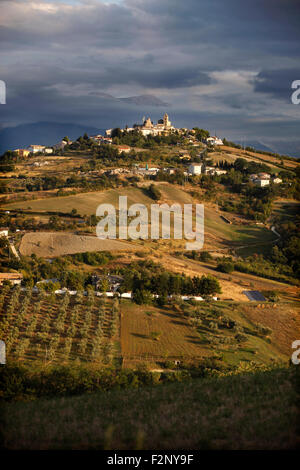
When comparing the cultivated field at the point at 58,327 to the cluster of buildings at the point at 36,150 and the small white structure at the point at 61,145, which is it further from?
the cluster of buildings at the point at 36,150

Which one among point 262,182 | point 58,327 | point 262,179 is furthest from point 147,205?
point 58,327

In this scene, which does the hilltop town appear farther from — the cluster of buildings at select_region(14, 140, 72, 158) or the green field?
the cluster of buildings at select_region(14, 140, 72, 158)

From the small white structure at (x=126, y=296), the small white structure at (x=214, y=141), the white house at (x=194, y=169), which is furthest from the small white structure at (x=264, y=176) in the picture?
the small white structure at (x=126, y=296)

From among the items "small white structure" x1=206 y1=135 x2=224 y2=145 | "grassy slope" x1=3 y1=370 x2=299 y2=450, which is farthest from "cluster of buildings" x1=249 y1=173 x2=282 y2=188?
"grassy slope" x1=3 y1=370 x2=299 y2=450

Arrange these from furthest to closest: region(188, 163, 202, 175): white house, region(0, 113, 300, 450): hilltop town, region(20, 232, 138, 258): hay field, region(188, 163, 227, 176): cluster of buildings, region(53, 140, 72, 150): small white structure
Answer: region(53, 140, 72, 150): small white structure < region(188, 163, 227, 176): cluster of buildings < region(188, 163, 202, 175): white house < region(20, 232, 138, 258): hay field < region(0, 113, 300, 450): hilltop town

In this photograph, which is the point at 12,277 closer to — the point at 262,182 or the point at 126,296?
the point at 126,296
